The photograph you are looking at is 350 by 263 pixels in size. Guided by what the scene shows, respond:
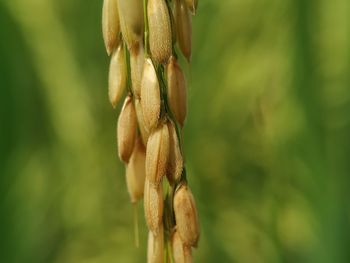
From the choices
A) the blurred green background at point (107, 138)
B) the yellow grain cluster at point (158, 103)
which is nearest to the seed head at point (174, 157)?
the yellow grain cluster at point (158, 103)

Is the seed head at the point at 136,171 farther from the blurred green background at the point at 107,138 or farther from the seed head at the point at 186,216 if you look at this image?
the blurred green background at the point at 107,138

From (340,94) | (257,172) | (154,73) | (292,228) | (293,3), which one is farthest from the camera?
(257,172)

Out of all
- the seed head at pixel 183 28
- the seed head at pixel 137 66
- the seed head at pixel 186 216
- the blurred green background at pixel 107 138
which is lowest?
the blurred green background at pixel 107 138

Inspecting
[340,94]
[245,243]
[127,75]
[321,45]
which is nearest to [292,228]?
[245,243]

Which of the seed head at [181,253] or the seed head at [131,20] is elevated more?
the seed head at [131,20]

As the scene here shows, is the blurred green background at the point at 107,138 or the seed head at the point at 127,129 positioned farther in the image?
the blurred green background at the point at 107,138

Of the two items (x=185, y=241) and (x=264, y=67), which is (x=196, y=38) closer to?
(x=264, y=67)

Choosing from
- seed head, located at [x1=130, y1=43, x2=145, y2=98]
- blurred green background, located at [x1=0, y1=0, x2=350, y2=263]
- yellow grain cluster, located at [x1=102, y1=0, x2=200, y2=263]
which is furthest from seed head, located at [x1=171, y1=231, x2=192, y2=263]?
blurred green background, located at [x1=0, y1=0, x2=350, y2=263]
